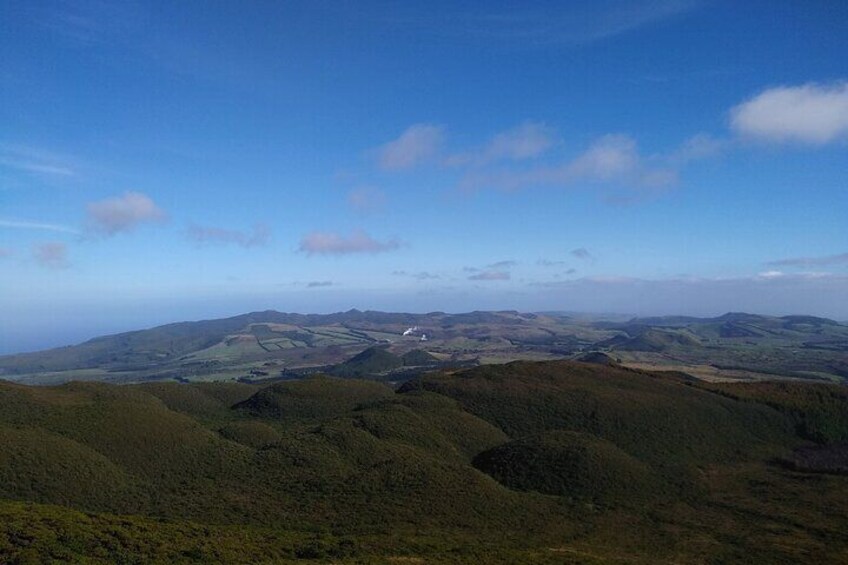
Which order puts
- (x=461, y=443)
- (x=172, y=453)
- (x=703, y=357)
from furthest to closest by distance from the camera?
(x=703, y=357) → (x=461, y=443) → (x=172, y=453)

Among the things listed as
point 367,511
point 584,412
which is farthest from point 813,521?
point 367,511

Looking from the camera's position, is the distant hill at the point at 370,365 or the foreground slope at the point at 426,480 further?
the distant hill at the point at 370,365

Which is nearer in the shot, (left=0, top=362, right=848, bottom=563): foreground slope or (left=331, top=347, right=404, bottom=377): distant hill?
(left=0, top=362, right=848, bottom=563): foreground slope

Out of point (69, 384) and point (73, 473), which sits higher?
point (69, 384)

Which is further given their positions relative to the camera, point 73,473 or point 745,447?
point 745,447

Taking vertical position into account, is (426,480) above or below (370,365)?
above

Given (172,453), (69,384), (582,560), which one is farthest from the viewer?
(69,384)

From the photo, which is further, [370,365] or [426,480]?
[370,365]

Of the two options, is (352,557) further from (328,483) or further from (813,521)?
(813,521)
